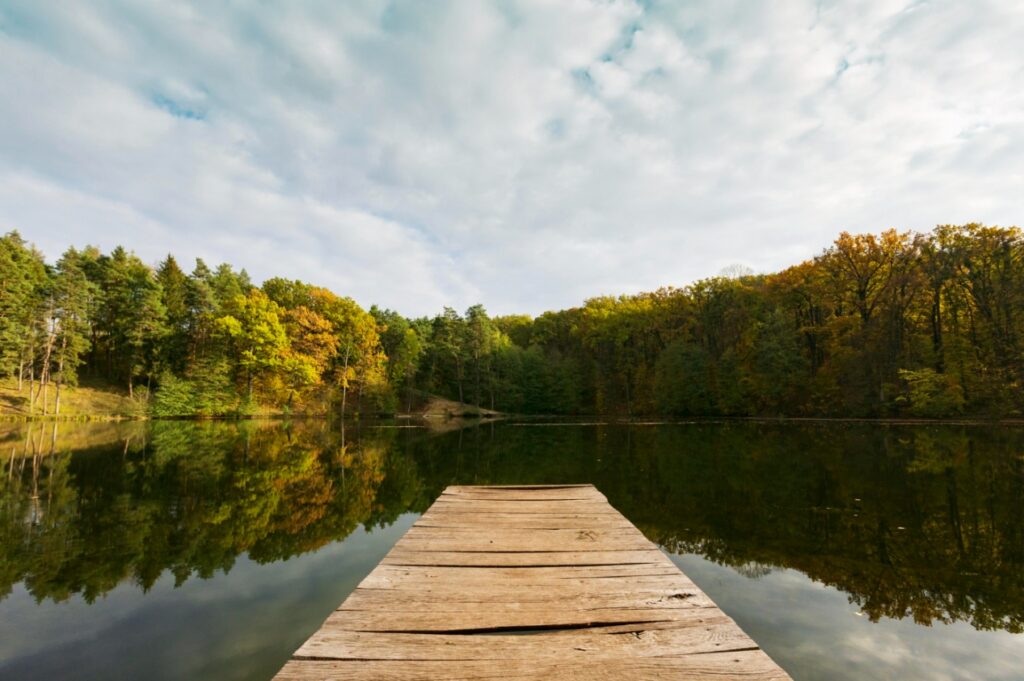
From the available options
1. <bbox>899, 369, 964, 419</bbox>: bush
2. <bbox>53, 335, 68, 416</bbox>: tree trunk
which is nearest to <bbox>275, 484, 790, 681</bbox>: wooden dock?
<bbox>899, 369, 964, 419</bbox>: bush

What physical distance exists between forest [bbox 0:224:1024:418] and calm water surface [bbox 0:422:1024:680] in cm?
2545

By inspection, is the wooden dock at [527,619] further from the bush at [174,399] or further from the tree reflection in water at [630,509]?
the bush at [174,399]

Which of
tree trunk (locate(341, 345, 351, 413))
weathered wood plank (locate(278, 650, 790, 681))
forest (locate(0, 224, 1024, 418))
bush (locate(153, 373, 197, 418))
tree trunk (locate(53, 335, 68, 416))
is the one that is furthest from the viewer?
tree trunk (locate(341, 345, 351, 413))

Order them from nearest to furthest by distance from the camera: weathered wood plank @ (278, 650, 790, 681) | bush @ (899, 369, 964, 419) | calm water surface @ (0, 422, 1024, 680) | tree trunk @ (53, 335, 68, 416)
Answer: weathered wood plank @ (278, 650, 790, 681)
calm water surface @ (0, 422, 1024, 680)
bush @ (899, 369, 964, 419)
tree trunk @ (53, 335, 68, 416)

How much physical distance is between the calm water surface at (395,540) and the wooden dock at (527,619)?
1435 millimetres

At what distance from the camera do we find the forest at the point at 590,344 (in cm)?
Answer: 3145

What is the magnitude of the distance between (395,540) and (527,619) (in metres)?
4.62

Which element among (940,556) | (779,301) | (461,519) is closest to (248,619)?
(461,519)

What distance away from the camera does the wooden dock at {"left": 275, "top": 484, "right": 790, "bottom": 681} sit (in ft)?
6.91

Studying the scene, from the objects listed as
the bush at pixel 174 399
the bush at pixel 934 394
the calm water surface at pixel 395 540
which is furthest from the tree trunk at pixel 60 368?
the bush at pixel 934 394

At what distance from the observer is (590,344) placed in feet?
206

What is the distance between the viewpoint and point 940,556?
541 centimetres

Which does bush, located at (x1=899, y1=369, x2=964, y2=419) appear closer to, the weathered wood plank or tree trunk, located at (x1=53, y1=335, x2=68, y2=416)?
the weathered wood plank

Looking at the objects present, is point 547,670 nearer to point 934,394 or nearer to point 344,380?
point 934,394
